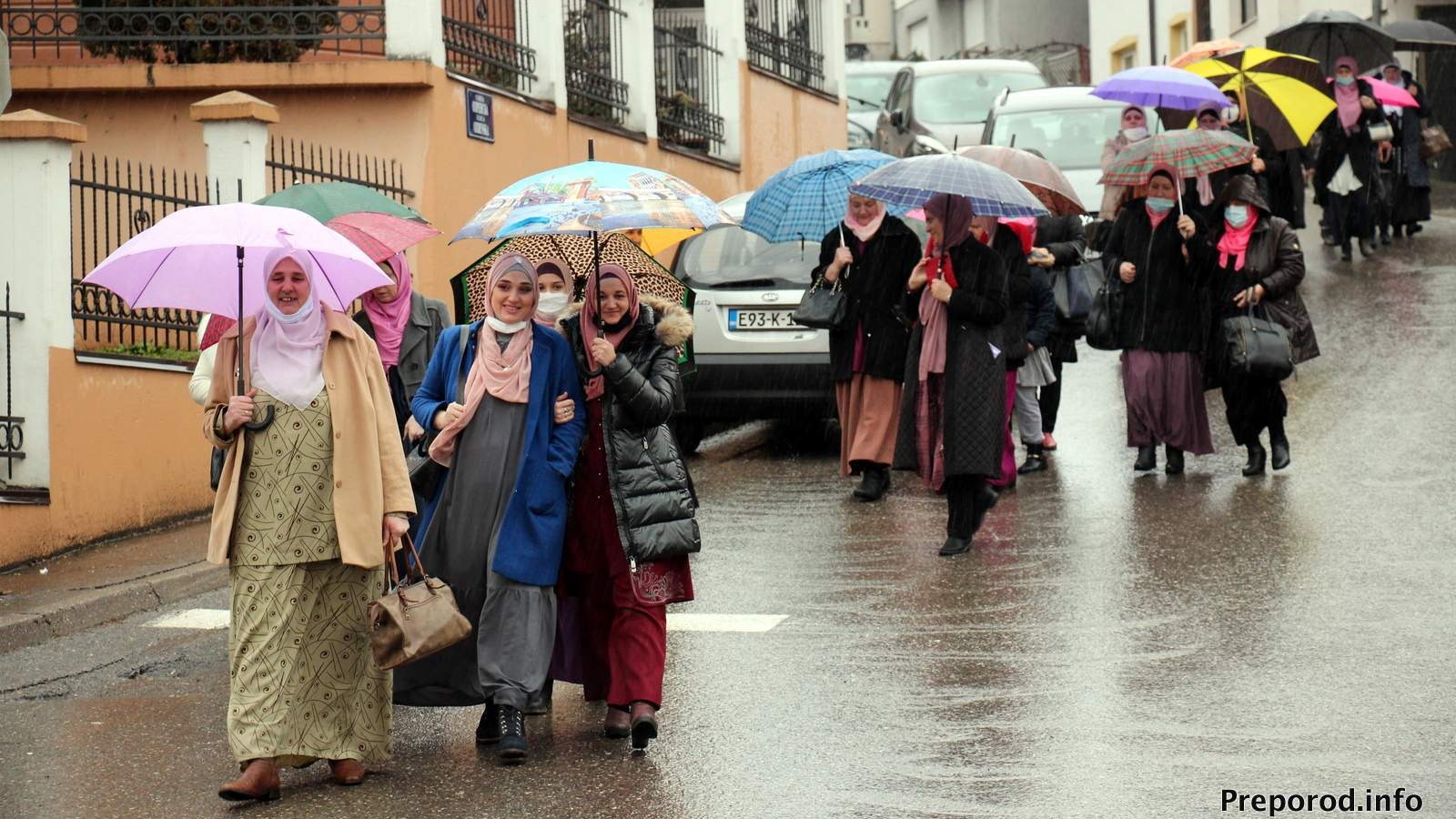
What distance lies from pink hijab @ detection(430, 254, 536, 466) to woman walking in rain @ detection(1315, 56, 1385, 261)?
1485 cm

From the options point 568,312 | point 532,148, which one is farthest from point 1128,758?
point 532,148

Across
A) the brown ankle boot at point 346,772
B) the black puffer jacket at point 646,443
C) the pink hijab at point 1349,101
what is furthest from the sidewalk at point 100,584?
the pink hijab at point 1349,101

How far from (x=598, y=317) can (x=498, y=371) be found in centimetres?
42

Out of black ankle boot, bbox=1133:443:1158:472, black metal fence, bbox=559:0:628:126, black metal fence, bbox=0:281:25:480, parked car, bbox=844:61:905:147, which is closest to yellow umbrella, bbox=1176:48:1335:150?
black ankle boot, bbox=1133:443:1158:472

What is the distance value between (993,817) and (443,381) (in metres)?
2.46

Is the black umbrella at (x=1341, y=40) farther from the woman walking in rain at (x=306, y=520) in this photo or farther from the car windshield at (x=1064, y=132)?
the woman walking in rain at (x=306, y=520)

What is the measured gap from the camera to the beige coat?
681cm

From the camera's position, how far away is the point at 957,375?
10.6 meters

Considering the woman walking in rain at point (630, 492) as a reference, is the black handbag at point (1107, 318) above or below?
above

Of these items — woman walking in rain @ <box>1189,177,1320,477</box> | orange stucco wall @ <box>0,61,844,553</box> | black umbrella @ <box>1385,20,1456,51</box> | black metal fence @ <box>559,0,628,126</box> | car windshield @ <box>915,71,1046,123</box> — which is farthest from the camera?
car windshield @ <box>915,71,1046,123</box>

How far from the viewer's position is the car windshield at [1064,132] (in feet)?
72.9

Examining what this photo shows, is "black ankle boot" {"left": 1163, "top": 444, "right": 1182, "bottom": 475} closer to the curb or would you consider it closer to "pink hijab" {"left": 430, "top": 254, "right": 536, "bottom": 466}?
the curb

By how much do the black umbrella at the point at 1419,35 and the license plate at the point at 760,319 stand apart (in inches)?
471

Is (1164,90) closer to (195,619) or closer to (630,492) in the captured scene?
(195,619)
